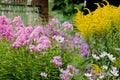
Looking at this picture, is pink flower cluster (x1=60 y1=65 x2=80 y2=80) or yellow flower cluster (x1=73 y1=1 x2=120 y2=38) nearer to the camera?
pink flower cluster (x1=60 y1=65 x2=80 y2=80)

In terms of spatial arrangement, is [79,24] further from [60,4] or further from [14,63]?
[60,4]

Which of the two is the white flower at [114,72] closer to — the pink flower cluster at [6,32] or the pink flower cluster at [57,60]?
the pink flower cluster at [57,60]

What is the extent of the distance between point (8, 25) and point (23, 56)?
0.68 metres

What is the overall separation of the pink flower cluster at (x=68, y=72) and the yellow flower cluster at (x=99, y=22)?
0.44 meters

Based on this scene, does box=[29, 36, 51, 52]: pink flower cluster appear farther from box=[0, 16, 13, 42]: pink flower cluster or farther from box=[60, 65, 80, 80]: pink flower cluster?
box=[0, 16, 13, 42]: pink flower cluster

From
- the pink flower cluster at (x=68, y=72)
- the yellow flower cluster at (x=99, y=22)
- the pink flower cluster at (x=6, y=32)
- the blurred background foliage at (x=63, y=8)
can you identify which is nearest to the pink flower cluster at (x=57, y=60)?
the pink flower cluster at (x=68, y=72)

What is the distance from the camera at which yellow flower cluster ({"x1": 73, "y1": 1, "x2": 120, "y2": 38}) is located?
4.66 metres

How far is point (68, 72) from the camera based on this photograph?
14.2 feet

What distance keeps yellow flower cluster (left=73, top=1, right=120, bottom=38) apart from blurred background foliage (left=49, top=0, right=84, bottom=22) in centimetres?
939

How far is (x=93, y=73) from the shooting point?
14.5ft

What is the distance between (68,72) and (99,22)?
25.4 inches

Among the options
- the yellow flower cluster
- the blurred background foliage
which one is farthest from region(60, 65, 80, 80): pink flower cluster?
the blurred background foliage

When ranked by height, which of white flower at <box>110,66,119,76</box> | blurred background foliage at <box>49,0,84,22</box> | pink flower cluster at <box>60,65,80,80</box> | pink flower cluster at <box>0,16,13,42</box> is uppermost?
pink flower cluster at <box>0,16,13,42</box>

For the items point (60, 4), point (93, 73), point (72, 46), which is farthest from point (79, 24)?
point (60, 4)
